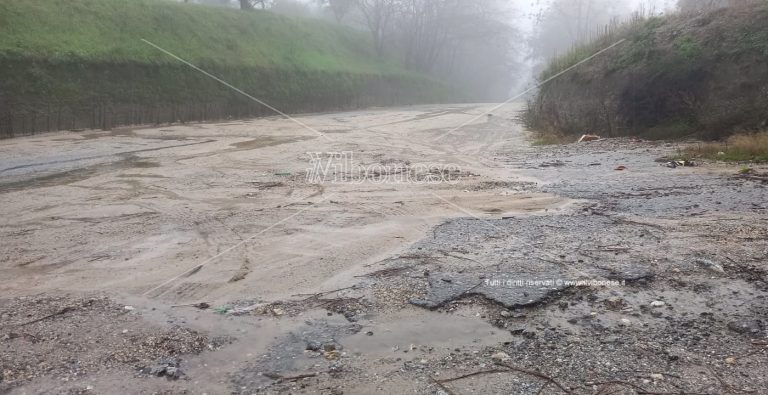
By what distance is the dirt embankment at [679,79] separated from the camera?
43.1 ft

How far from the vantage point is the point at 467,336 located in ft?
14.0

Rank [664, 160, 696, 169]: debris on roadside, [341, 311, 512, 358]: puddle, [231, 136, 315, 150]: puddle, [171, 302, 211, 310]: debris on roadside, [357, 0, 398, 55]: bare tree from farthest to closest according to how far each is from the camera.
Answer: [357, 0, 398, 55]: bare tree → [231, 136, 315, 150]: puddle → [664, 160, 696, 169]: debris on roadside → [171, 302, 211, 310]: debris on roadside → [341, 311, 512, 358]: puddle

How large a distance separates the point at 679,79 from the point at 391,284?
12.5m

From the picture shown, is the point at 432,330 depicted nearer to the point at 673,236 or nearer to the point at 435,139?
the point at 673,236

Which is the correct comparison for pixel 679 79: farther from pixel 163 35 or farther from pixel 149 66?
pixel 163 35

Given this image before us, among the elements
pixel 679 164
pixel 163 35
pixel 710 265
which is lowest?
pixel 710 265

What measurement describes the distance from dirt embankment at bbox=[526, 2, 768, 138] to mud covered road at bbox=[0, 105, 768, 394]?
4.13m

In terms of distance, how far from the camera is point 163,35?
29.0 meters

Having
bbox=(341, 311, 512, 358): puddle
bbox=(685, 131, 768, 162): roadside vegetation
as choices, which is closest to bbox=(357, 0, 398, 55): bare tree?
bbox=(685, 131, 768, 162): roadside vegetation

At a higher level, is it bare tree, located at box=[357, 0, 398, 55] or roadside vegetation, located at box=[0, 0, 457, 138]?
bare tree, located at box=[357, 0, 398, 55]

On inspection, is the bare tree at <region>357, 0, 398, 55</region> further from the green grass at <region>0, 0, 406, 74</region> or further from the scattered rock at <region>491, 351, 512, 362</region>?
the scattered rock at <region>491, 351, 512, 362</region>

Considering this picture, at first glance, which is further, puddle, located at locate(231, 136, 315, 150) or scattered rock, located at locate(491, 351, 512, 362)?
puddle, located at locate(231, 136, 315, 150)

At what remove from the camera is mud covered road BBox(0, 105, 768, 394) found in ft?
12.3

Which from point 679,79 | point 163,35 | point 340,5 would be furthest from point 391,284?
point 340,5
